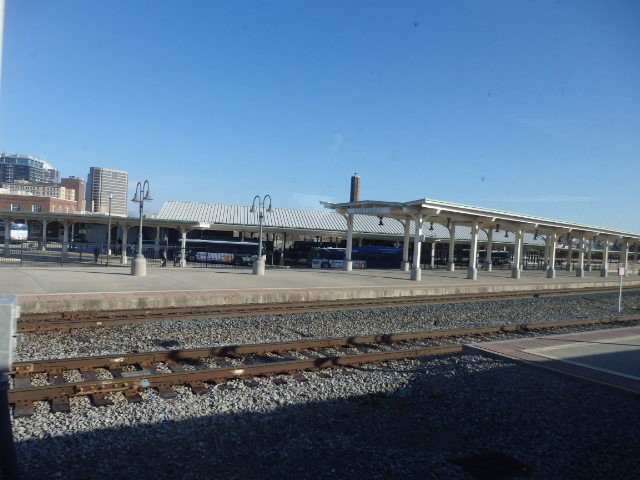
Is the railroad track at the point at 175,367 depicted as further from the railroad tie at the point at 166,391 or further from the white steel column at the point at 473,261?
the white steel column at the point at 473,261

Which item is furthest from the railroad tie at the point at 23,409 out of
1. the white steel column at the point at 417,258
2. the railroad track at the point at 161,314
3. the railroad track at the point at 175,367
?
the white steel column at the point at 417,258

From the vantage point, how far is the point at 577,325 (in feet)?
52.9

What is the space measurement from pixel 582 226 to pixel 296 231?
75.6 feet

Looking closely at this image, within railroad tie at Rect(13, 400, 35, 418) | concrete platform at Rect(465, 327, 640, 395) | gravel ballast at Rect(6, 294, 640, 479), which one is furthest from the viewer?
concrete platform at Rect(465, 327, 640, 395)

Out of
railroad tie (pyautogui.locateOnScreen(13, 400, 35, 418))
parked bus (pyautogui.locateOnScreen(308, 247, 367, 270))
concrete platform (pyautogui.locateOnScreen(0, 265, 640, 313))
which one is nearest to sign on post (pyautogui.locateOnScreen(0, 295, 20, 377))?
railroad tie (pyautogui.locateOnScreen(13, 400, 35, 418))

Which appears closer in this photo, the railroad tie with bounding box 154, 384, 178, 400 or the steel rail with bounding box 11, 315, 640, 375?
the railroad tie with bounding box 154, 384, 178, 400

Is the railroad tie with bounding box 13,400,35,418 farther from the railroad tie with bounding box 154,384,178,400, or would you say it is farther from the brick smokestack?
the brick smokestack

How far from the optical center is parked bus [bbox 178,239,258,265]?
4300 cm

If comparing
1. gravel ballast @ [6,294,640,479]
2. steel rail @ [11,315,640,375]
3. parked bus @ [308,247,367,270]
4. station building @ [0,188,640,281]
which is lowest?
gravel ballast @ [6,294,640,479]

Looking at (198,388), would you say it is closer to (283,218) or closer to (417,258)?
(417,258)

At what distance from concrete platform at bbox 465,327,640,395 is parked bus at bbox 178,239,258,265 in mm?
31440

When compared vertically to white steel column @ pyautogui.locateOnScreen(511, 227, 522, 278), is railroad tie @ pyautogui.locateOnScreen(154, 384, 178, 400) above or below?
below

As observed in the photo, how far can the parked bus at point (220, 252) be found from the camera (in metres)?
43.0

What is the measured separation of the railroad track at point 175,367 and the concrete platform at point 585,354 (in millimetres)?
1327
